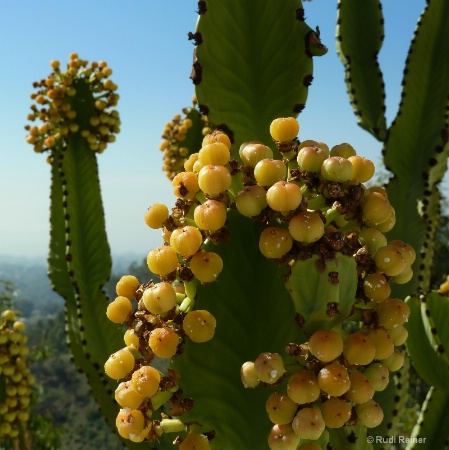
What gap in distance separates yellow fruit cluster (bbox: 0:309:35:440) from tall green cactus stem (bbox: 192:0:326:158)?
1.82 meters

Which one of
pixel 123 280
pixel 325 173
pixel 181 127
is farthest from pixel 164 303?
pixel 181 127

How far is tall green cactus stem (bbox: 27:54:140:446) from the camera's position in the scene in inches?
79.1

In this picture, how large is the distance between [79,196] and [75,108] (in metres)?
0.43

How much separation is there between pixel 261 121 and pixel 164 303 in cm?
51

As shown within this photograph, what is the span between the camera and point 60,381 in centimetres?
3038

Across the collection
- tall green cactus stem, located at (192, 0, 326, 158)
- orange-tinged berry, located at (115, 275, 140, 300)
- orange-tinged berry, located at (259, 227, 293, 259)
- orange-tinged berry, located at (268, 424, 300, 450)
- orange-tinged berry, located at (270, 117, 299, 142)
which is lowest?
orange-tinged berry, located at (268, 424, 300, 450)

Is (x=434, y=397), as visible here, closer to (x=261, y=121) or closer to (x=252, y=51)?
(x=261, y=121)

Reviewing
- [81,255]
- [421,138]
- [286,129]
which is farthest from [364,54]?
[286,129]

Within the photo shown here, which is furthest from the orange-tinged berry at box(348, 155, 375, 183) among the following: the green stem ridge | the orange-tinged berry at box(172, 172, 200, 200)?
the green stem ridge

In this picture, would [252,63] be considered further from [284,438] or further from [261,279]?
[284,438]

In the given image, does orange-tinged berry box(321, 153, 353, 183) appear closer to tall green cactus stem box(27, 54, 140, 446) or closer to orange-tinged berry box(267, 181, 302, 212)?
orange-tinged berry box(267, 181, 302, 212)

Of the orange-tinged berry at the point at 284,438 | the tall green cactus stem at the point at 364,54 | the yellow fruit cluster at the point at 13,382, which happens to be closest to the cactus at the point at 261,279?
the orange-tinged berry at the point at 284,438

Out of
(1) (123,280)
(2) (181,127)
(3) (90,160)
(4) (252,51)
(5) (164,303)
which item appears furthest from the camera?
(2) (181,127)

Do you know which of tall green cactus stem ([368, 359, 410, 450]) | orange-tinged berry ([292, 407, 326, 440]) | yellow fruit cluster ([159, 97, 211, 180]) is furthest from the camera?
yellow fruit cluster ([159, 97, 211, 180])
